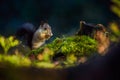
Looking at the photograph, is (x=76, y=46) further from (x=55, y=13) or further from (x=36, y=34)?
(x=55, y=13)

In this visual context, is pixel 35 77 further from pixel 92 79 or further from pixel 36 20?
pixel 36 20

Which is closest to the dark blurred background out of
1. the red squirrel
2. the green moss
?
the red squirrel

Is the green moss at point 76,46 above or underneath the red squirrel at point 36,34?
underneath

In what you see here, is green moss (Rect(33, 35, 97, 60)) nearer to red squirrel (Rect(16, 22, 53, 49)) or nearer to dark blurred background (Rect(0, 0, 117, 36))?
red squirrel (Rect(16, 22, 53, 49))

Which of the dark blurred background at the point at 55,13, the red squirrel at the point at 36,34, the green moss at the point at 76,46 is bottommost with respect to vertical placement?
the green moss at the point at 76,46

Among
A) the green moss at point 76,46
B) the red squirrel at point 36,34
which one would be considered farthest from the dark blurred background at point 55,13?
the green moss at point 76,46

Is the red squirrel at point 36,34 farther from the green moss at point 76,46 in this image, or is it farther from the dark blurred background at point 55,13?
the green moss at point 76,46

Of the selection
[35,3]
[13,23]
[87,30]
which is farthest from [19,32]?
[87,30]
